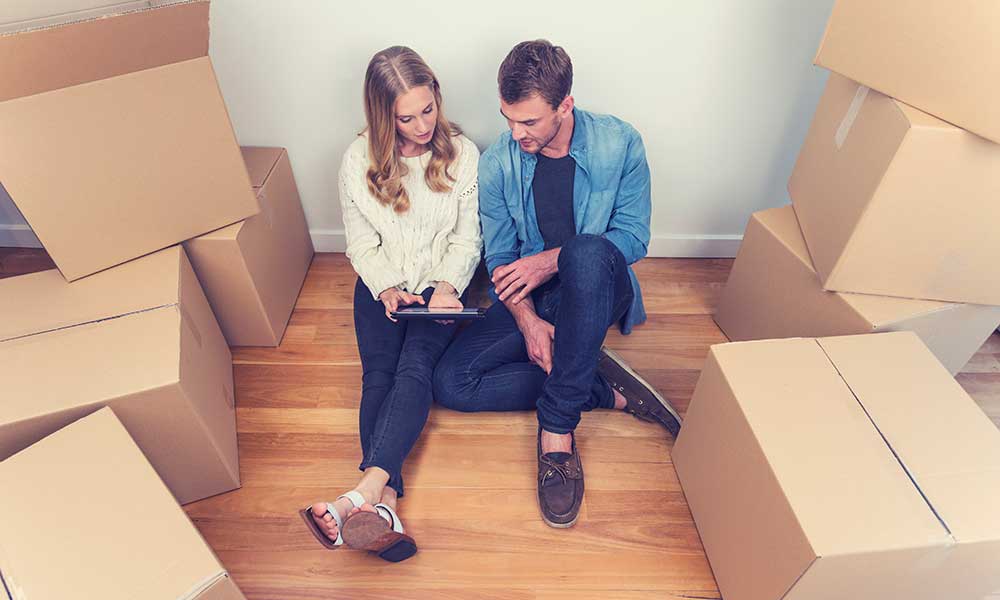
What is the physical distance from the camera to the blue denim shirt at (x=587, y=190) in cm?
126

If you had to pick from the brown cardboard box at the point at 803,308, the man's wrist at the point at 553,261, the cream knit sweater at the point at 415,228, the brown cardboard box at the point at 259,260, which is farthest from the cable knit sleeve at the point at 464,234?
the brown cardboard box at the point at 803,308

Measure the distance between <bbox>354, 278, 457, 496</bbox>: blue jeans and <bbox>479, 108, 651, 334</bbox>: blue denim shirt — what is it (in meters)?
0.24

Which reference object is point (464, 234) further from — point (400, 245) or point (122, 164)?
point (122, 164)

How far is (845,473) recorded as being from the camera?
2.88ft

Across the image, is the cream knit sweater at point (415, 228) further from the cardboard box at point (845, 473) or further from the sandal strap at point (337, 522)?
the cardboard box at point (845, 473)

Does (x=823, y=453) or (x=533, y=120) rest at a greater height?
(x=533, y=120)

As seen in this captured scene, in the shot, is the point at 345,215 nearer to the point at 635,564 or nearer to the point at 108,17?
the point at 108,17

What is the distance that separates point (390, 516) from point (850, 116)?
119cm

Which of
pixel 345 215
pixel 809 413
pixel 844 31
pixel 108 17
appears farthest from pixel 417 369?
pixel 844 31

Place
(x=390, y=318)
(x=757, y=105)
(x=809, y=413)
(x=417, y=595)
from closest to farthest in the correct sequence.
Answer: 1. (x=809, y=413)
2. (x=417, y=595)
3. (x=390, y=318)
4. (x=757, y=105)

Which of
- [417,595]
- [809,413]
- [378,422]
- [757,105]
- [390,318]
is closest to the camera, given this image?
[809,413]

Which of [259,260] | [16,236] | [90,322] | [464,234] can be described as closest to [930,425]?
[464,234]

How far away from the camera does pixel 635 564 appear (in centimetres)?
114

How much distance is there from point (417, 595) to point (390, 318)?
1.97 feet
